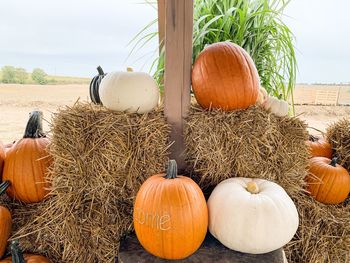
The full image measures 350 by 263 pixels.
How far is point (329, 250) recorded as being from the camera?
144cm

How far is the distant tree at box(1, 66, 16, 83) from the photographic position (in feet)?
7.14

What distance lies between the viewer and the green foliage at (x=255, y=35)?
1.61m

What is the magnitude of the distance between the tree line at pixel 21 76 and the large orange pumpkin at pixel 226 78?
163 cm

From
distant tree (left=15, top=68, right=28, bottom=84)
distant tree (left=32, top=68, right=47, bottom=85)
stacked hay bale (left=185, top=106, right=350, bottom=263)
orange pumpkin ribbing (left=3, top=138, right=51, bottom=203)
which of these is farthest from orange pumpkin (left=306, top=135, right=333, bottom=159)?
distant tree (left=15, top=68, right=28, bottom=84)

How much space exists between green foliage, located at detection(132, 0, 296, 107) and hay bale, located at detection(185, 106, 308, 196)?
554 mm

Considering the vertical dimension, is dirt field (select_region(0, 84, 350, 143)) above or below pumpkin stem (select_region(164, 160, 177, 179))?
above

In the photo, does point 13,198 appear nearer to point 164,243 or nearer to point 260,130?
point 164,243

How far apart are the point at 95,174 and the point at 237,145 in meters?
0.67

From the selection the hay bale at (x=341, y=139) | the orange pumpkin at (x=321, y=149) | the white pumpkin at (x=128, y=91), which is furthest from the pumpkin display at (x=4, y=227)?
the hay bale at (x=341, y=139)

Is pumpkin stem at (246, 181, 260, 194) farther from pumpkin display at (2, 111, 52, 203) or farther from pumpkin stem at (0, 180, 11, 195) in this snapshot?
pumpkin stem at (0, 180, 11, 195)

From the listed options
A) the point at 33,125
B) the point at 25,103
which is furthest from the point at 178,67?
the point at 25,103

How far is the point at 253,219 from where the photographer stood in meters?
0.99

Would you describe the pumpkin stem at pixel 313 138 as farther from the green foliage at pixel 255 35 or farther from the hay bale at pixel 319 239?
the hay bale at pixel 319 239

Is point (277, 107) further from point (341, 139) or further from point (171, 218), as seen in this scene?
point (171, 218)
